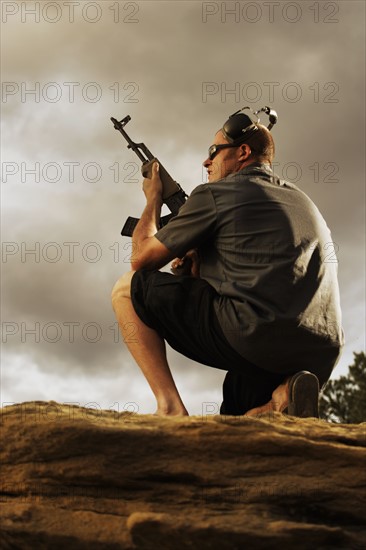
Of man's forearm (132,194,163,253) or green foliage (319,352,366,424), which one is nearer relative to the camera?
man's forearm (132,194,163,253)

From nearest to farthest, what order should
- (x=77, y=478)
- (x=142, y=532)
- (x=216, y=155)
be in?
(x=142, y=532)
(x=77, y=478)
(x=216, y=155)

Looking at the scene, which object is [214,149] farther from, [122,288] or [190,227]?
[122,288]

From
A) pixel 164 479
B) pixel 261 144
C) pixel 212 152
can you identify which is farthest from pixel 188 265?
pixel 164 479

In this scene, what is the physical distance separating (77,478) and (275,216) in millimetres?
2226

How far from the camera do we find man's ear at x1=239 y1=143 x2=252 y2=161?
575 cm

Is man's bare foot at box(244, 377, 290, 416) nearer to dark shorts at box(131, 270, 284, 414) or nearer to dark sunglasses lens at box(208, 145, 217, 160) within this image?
dark shorts at box(131, 270, 284, 414)

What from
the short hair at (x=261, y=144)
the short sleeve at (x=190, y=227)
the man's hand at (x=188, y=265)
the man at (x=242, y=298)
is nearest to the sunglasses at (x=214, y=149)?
the short hair at (x=261, y=144)

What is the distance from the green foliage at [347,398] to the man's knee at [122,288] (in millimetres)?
15146

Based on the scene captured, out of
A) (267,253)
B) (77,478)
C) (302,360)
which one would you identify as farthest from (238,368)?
(77,478)

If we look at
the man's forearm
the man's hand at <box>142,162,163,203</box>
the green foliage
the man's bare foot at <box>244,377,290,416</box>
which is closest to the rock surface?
the man's bare foot at <box>244,377,290,416</box>

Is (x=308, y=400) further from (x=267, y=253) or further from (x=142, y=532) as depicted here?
(x=142, y=532)

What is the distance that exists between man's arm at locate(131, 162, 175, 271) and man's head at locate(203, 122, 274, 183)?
44cm

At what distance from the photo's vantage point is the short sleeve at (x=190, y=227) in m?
5.25

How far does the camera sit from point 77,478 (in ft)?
13.0
